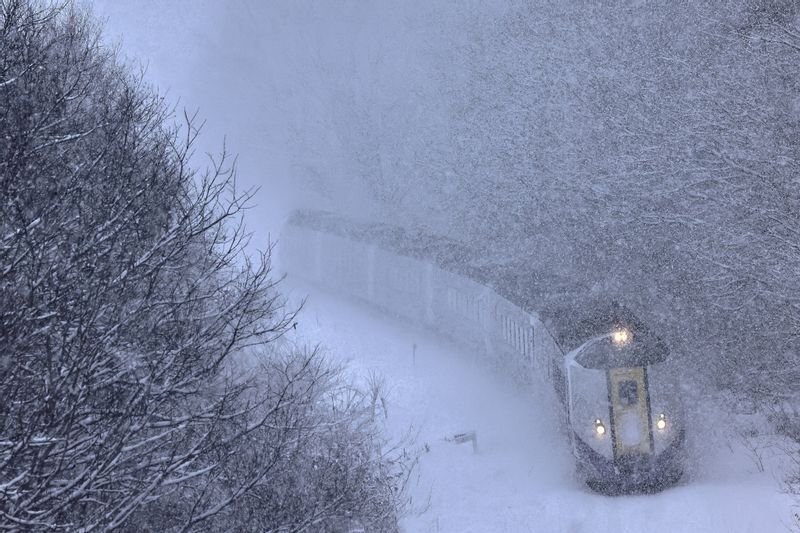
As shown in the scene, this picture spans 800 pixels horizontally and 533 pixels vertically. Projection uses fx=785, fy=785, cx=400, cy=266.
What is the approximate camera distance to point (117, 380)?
22.7ft

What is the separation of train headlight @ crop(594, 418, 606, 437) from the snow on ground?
1082mm

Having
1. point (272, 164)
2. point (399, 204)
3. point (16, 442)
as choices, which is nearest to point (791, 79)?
point (16, 442)

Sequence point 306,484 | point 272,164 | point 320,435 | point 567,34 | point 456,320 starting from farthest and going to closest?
point 272,164 < point 567,34 < point 456,320 < point 320,435 < point 306,484

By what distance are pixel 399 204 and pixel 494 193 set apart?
10797 mm

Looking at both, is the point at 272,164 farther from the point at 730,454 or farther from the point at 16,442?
the point at 16,442

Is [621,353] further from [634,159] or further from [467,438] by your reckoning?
[634,159]

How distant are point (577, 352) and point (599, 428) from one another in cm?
131

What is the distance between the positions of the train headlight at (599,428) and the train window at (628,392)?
0.47 m

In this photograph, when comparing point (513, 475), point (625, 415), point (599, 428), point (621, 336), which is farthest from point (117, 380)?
point (513, 475)

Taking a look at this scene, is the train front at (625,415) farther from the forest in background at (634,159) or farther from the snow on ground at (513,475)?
the forest in background at (634,159)

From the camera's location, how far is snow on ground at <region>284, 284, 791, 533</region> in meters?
12.3

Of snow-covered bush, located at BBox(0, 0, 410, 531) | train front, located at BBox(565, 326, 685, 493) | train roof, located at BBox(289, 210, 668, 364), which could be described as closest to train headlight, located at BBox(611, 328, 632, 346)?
train front, located at BBox(565, 326, 685, 493)

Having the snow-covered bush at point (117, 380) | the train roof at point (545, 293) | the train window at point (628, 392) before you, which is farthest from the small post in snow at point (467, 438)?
the snow-covered bush at point (117, 380)

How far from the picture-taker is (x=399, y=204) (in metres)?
40.2
